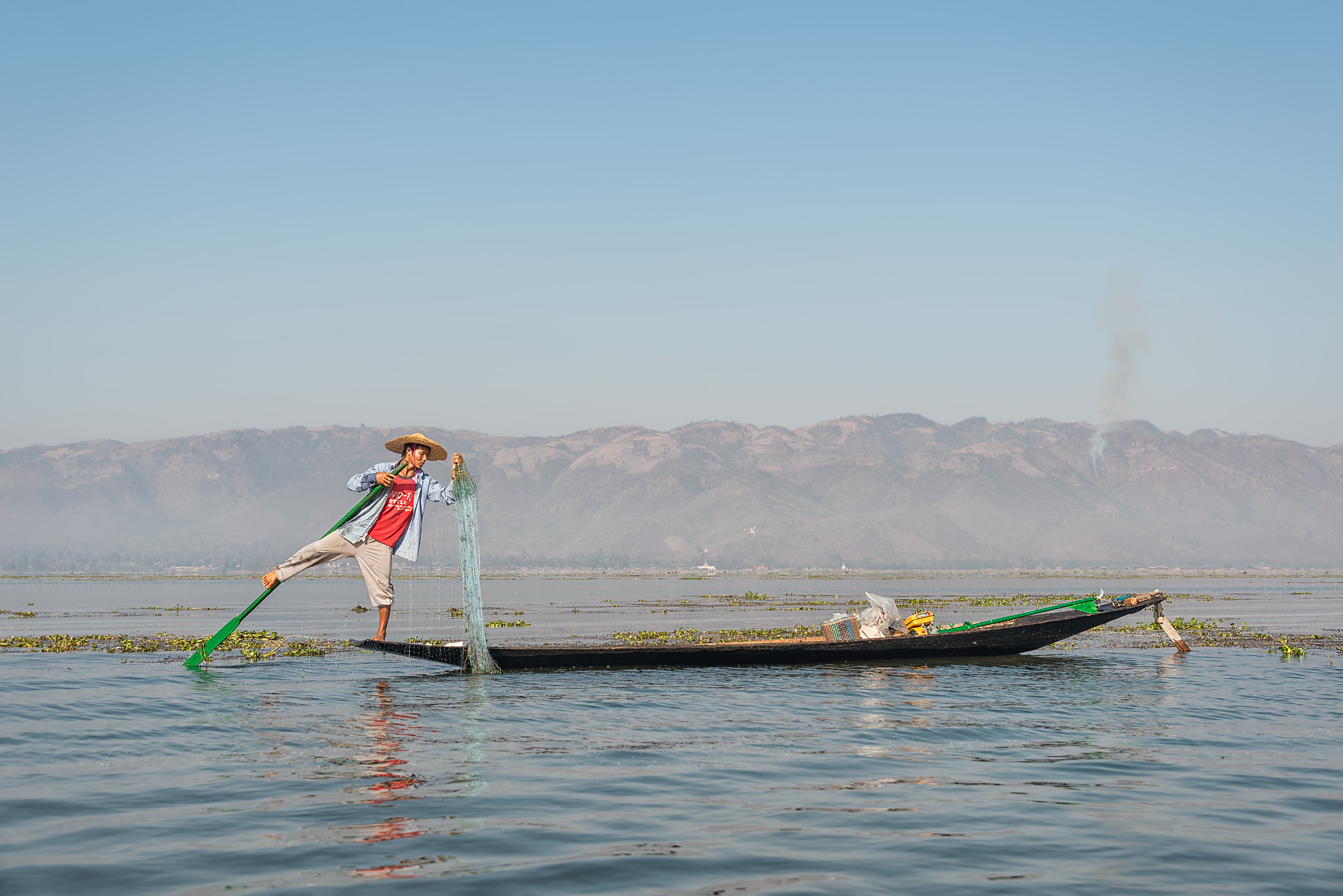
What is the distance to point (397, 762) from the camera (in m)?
13.1

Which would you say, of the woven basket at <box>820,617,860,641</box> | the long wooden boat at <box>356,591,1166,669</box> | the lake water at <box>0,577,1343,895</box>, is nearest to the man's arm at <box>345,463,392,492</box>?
the long wooden boat at <box>356,591,1166,669</box>

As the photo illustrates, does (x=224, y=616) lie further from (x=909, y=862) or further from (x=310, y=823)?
(x=909, y=862)

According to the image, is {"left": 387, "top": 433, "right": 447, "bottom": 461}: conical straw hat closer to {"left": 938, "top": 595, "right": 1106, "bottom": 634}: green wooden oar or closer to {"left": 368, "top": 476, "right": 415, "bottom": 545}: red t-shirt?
{"left": 368, "top": 476, "right": 415, "bottom": 545}: red t-shirt

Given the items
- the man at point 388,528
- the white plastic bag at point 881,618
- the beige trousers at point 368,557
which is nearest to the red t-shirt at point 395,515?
the man at point 388,528

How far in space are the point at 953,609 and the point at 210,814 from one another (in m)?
50.5

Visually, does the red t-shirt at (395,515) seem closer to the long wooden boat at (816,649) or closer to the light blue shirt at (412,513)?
the light blue shirt at (412,513)

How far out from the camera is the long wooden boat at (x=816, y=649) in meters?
22.3

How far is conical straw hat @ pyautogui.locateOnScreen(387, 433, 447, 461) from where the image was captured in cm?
2089

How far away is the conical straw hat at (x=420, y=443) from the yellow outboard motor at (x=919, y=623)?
1211cm

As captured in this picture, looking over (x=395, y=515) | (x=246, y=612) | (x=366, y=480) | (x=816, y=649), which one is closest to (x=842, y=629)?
(x=816, y=649)

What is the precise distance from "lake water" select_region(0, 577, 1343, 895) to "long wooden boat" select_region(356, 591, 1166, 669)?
0.75m

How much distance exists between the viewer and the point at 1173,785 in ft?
40.7

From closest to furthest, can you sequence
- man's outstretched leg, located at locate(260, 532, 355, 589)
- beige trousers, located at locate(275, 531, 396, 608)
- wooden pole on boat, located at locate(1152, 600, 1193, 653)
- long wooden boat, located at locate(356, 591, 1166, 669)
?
man's outstretched leg, located at locate(260, 532, 355, 589) < beige trousers, located at locate(275, 531, 396, 608) < long wooden boat, located at locate(356, 591, 1166, 669) < wooden pole on boat, located at locate(1152, 600, 1193, 653)

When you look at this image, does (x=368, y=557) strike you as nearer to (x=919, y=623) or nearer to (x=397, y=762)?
(x=397, y=762)
